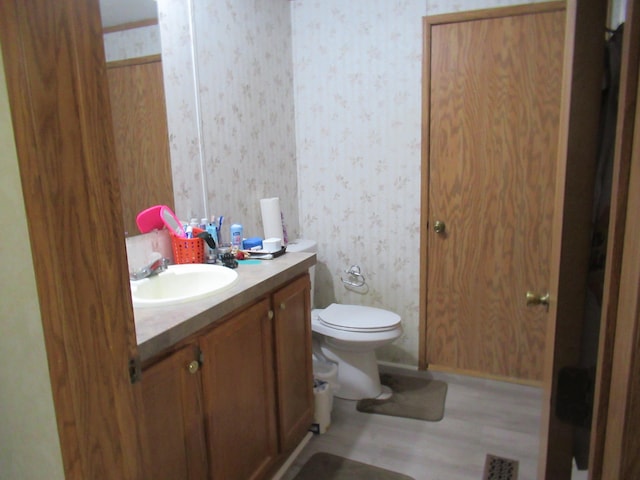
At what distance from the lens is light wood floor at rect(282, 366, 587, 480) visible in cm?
196

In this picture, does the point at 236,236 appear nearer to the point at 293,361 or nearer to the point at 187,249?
the point at 187,249

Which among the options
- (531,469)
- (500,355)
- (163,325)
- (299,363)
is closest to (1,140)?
(163,325)

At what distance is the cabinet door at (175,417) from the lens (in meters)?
1.15

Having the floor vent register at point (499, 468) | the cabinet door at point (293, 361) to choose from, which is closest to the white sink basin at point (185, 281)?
the cabinet door at point (293, 361)

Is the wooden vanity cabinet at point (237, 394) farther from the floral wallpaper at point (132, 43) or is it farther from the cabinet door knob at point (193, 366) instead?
the floral wallpaper at point (132, 43)

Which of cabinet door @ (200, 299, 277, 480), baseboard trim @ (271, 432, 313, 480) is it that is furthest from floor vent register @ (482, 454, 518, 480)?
cabinet door @ (200, 299, 277, 480)

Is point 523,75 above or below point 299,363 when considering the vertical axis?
above

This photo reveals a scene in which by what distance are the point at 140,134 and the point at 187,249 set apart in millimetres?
485

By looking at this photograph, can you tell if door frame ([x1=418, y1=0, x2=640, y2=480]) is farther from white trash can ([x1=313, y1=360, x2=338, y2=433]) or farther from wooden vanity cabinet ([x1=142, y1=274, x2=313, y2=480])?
white trash can ([x1=313, y1=360, x2=338, y2=433])

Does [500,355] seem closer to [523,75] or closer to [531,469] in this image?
[531,469]

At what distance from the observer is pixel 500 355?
2.63 metres

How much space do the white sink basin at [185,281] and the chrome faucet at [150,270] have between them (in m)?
0.01

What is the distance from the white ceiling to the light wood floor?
1.92 m

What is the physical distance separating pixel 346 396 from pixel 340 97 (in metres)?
1.76
